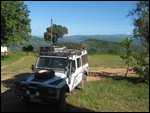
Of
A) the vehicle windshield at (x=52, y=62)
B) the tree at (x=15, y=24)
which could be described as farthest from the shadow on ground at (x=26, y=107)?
the tree at (x=15, y=24)

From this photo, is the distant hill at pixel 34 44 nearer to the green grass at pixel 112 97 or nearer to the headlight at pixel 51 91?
the green grass at pixel 112 97

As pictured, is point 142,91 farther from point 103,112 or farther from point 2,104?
point 2,104

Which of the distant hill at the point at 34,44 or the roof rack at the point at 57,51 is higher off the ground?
the roof rack at the point at 57,51

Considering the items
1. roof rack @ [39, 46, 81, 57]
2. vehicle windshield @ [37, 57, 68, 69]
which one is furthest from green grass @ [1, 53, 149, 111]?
roof rack @ [39, 46, 81, 57]

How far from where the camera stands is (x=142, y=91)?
16688 millimetres

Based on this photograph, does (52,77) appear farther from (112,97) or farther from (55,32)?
(55,32)

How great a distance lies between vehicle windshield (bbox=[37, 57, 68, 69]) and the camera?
44.7 feet

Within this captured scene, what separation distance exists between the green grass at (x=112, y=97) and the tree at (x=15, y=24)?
62.6 feet

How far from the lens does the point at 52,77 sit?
12492mm

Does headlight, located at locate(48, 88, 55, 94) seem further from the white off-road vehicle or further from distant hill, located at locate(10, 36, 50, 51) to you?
distant hill, located at locate(10, 36, 50, 51)

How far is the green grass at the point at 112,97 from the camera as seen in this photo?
12891mm

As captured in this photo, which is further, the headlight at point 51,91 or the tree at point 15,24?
the tree at point 15,24

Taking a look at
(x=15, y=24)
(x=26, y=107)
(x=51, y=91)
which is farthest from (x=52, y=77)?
(x=15, y=24)

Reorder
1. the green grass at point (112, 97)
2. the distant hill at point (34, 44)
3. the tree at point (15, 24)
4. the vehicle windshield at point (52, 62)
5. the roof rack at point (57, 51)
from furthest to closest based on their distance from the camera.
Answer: the distant hill at point (34, 44) → the tree at point (15, 24) → the roof rack at point (57, 51) → the vehicle windshield at point (52, 62) → the green grass at point (112, 97)
